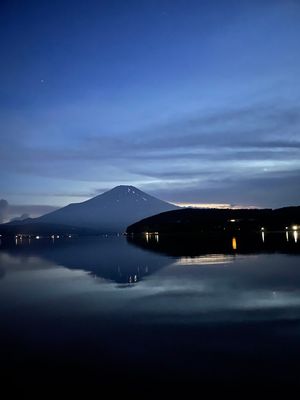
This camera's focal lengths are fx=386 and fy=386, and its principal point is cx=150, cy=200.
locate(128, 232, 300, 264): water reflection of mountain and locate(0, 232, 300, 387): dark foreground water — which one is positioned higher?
locate(128, 232, 300, 264): water reflection of mountain

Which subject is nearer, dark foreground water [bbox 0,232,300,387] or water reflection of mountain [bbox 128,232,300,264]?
dark foreground water [bbox 0,232,300,387]

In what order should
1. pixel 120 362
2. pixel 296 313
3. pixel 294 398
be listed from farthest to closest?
pixel 296 313 → pixel 120 362 → pixel 294 398

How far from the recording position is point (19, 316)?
805 inches

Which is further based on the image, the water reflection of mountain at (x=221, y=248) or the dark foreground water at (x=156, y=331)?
the water reflection of mountain at (x=221, y=248)

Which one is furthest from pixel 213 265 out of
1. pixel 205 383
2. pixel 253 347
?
pixel 205 383

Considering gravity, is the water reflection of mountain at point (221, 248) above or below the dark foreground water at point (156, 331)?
above

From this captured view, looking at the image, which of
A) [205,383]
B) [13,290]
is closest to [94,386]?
[205,383]

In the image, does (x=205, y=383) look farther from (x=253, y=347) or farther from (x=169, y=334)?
(x=169, y=334)

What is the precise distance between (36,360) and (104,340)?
9.76ft

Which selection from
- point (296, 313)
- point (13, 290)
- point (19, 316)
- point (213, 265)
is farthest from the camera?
point (213, 265)

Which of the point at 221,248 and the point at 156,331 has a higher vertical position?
the point at 221,248

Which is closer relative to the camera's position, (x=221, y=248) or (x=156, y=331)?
(x=156, y=331)

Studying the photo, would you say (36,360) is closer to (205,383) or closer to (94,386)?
(94,386)

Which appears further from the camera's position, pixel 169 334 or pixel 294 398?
pixel 169 334
